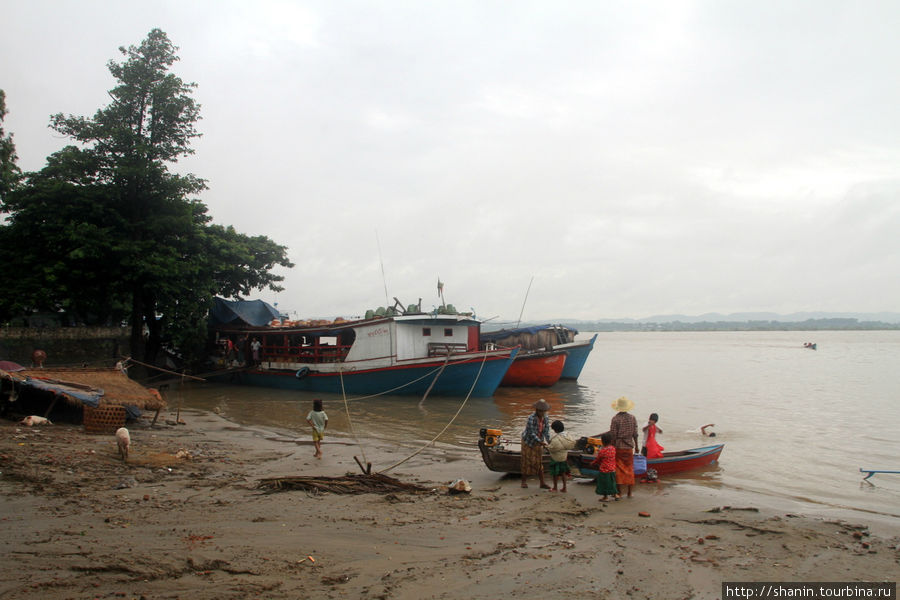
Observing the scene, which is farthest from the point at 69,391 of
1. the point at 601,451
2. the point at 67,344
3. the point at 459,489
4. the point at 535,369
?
the point at 535,369

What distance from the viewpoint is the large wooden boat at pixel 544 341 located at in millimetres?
26594

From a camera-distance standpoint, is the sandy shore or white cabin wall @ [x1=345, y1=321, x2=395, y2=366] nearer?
the sandy shore

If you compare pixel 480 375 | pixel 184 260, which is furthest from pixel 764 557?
pixel 184 260

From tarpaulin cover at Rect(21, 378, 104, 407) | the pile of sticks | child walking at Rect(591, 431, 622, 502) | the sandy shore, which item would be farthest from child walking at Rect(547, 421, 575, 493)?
tarpaulin cover at Rect(21, 378, 104, 407)

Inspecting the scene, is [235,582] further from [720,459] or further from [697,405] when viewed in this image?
[697,405]

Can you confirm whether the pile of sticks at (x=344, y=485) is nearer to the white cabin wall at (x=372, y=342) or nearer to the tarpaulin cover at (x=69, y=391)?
the tarpaulin cover at (x=69, y=391)

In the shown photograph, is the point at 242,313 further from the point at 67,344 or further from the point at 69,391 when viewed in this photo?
the point at 69,391

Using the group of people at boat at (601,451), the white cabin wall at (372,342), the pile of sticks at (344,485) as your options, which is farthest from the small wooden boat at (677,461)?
the white cabin wall at (372,342)

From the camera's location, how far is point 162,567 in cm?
464

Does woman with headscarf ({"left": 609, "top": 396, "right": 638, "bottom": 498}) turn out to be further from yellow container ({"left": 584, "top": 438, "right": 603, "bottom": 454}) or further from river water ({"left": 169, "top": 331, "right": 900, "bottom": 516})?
river water ({"left": 169, "top": 331, "right": 900, "bottom": 516})

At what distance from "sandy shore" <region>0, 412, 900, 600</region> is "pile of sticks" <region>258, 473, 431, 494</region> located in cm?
20

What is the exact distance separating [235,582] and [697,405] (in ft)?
65.3

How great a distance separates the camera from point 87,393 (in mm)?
11562

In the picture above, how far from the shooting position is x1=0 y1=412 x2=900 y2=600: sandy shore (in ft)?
15.0
